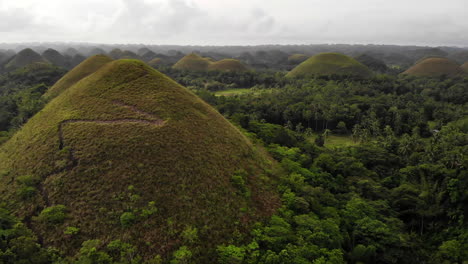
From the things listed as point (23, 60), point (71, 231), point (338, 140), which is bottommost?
point (338, 140)

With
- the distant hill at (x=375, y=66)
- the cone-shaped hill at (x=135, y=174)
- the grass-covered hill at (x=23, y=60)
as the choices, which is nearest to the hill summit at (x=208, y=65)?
the grass-covered hill at (x=23, y=60)

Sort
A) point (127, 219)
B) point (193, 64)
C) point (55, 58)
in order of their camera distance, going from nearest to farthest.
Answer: point (127, 219), point (193, 64), point (55, 58)

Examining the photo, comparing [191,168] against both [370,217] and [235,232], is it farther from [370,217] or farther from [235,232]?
[370,217]

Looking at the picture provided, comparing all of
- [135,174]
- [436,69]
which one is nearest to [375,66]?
[436,69]

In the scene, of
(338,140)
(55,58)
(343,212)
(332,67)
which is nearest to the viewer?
(343,212)

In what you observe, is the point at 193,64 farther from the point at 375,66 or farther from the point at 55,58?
the point at 375,66

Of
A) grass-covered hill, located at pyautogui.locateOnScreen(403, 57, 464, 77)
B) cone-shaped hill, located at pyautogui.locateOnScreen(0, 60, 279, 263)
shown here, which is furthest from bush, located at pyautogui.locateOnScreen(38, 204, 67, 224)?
grass-covered hill, located at pyautogui.locateOnScreen(403, 57, 464, 77)
